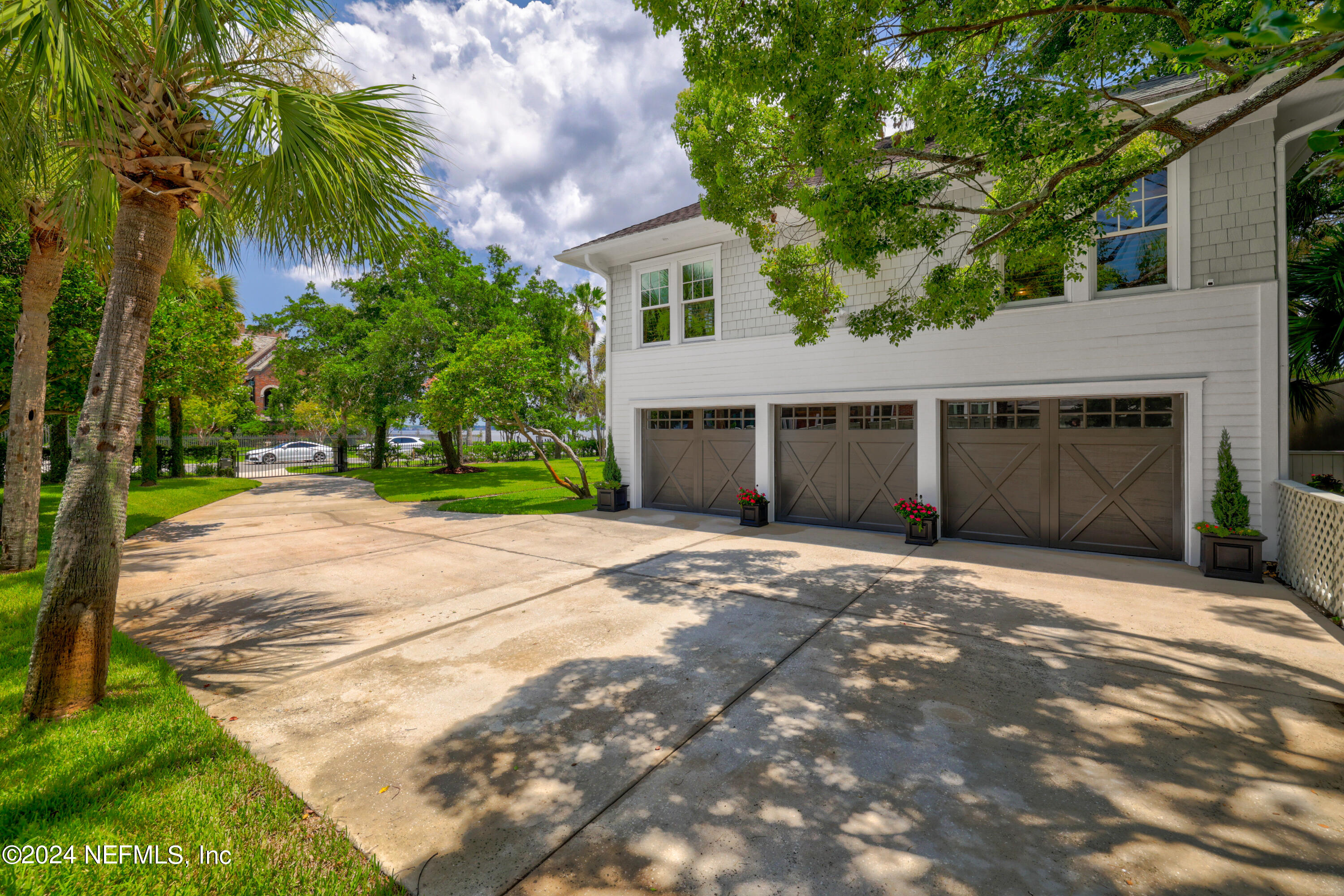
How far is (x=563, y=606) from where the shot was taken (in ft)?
19.8

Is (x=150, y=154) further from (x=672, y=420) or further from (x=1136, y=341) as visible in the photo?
(x=1136, y=341)

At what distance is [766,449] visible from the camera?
11.5 m

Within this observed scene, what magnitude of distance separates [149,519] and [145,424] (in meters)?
8.85

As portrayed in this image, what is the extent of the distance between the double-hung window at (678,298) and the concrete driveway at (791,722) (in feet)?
22.3

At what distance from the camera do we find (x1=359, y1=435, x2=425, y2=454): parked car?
1246 inches

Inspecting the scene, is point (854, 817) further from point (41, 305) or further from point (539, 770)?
point (41, 305)

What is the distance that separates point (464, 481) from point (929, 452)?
690 inches

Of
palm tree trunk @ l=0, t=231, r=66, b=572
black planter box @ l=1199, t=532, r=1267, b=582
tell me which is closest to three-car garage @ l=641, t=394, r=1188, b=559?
black planter box @ l=1199, t=532, r=1267, b=582

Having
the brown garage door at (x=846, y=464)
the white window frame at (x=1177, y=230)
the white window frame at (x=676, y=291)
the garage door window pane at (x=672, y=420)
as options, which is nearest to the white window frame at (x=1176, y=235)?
the white window frame at (x=1177, y=230)

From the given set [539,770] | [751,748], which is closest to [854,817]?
[751,748]

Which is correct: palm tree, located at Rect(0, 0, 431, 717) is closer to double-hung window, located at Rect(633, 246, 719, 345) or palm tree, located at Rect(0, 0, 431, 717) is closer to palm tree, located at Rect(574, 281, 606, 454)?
double-hung window, located at Rect(633, 246, 719, 345)

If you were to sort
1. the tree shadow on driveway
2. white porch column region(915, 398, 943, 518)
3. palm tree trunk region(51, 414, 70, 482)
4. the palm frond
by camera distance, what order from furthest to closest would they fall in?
palm tree trunk region(51, 414, 70, 482) < white porch column region(915, 398, 943, 518) < the palm frond < the tree shadow on driveway

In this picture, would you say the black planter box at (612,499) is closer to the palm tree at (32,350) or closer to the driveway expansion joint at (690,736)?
the driveway expansion joint at (690,736)

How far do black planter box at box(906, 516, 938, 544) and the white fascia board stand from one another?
6754 millimetres
